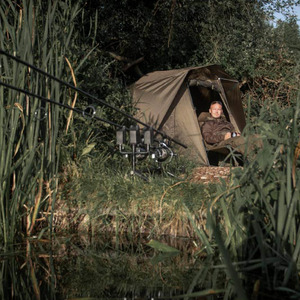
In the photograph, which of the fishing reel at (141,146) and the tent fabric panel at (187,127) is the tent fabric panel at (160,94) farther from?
the fishing reel at (141,146)

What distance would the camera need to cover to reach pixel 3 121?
3.68m

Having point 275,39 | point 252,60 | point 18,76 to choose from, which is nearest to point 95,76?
point 18,76

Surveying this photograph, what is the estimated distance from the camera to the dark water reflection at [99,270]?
2.68 meters

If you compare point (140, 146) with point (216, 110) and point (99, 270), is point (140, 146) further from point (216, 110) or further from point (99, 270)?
point (216, 110)

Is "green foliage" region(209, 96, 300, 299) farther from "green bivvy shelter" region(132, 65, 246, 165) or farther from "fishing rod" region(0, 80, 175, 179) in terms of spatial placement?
"green bivvy shelter" region(132, 65, 246, 165)

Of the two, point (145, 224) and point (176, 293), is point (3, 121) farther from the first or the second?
point (176, 293)

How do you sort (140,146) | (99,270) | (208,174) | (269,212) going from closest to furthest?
(269,212), (99,270), (140,146), (208,174)

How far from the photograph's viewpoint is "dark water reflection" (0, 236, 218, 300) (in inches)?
105

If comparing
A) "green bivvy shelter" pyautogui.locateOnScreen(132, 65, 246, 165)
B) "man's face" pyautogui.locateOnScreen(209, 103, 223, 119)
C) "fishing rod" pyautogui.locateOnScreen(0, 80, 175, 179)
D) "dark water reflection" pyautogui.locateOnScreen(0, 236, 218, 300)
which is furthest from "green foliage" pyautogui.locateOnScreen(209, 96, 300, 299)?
"man's face" pyautogui.locateOnScreen(209, 103, 223, 119)

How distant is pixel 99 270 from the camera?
309 cm

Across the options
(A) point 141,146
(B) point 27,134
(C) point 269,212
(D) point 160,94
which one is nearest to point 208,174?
(A) point 141,146

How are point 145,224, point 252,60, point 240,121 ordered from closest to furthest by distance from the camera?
point 145,224 < point 240,121 < point 252,60

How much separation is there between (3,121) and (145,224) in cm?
129

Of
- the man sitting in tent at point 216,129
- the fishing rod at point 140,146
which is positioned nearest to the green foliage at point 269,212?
the fishing rod at point 140,146
